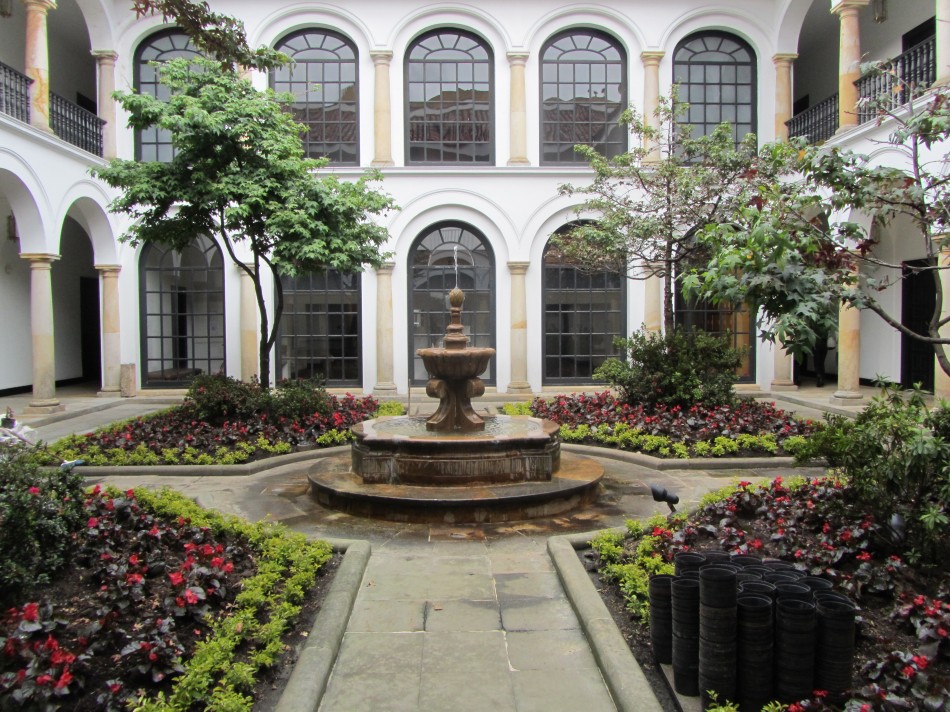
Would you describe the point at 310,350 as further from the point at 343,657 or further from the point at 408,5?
the point at 343,657

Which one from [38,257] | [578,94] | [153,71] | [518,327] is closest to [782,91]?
[578,94]

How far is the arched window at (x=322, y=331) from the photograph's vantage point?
16.9 metres

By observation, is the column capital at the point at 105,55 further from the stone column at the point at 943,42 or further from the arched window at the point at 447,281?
the stone column at the point at 943,42

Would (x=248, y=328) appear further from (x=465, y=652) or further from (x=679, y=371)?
(x=465, y=652)

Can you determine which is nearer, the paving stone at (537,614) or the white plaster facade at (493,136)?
the paving stone at (537,614)

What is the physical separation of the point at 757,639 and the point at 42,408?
44.2 feet

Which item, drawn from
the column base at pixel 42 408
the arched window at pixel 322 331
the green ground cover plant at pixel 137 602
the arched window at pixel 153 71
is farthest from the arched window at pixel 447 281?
the green ground cover plant at pixel 137 602

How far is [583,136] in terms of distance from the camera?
16.8 metres

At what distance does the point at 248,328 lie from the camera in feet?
53.6

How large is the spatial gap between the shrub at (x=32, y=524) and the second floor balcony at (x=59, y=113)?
32.4 ft

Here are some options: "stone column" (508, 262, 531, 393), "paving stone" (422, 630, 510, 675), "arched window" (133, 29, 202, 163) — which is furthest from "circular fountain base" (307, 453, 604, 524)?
"arched window" (133, 29, 202, 163)

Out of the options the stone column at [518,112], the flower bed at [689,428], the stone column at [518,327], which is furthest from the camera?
the stone column at [518,327]

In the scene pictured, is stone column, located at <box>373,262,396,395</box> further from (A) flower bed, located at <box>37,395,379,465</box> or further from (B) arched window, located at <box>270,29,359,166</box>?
(A) flower bed, located at <box>37,395,379,465</box>

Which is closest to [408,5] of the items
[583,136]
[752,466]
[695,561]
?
[583,136]
